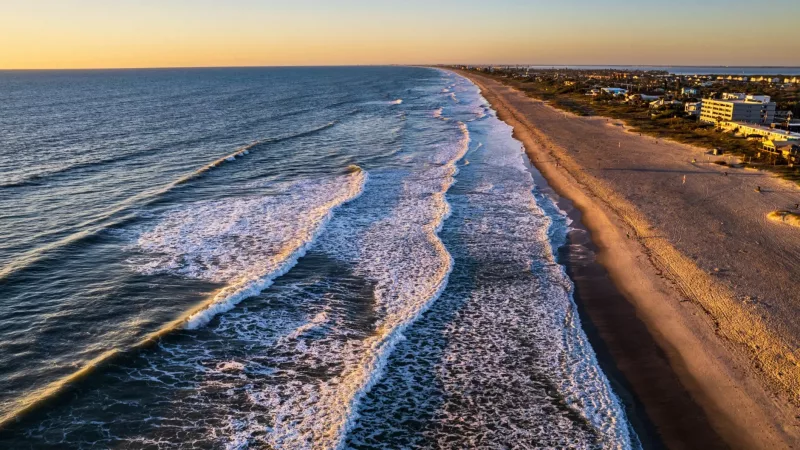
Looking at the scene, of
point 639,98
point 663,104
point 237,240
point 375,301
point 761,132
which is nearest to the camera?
point 375,301

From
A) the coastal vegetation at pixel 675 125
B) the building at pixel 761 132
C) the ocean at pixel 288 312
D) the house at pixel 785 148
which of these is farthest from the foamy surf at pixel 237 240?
the building at pixel 761 132

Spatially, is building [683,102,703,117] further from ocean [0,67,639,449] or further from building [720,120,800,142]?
ocean [0,67,639,449]

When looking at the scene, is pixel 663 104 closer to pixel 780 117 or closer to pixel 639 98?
pixel 639 98

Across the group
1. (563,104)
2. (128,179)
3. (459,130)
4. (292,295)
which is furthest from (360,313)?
(563,104)

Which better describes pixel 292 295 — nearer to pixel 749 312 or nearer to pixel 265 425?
pixel 265 425

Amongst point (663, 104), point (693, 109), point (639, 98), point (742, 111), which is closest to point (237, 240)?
point (742, 111)

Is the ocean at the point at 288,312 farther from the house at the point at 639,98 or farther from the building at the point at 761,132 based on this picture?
the house at the point at 639,98
